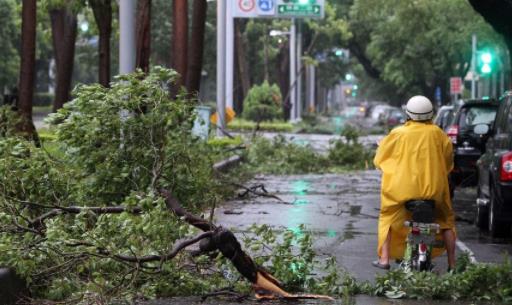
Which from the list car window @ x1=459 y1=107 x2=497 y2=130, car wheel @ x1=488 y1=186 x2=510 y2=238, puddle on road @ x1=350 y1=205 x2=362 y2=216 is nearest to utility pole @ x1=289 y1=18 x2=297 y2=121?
car window @ x1=459 y1=107 x2=497 y2=130

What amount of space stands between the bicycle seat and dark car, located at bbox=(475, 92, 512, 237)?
3.18m

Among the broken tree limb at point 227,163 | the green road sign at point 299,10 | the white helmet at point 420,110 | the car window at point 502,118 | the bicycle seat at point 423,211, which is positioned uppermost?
the green road sign at point 299,10

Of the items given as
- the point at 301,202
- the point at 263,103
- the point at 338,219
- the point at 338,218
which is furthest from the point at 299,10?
the point at 338,219

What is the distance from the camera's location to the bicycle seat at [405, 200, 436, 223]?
710 cm

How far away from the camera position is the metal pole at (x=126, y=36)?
38.7ft

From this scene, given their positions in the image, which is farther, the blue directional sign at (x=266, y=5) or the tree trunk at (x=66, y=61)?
the blue directional sign at (x=266, y=5)

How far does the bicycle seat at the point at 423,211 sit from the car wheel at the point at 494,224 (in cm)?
376

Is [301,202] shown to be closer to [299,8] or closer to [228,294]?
[228,294]

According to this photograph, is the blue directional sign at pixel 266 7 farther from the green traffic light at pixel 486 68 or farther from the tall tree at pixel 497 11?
the tall tree at pixel 497 11

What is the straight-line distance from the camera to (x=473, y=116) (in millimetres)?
16781

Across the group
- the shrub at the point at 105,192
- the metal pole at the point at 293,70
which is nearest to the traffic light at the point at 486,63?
the metal pole at the point at 293,70

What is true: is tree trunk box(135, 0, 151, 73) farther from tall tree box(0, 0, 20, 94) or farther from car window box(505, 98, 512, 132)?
tall tree box(0, 0, 20, 94)

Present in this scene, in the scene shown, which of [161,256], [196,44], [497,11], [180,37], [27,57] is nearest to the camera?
[161,256]

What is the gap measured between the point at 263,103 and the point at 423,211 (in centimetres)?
4121
